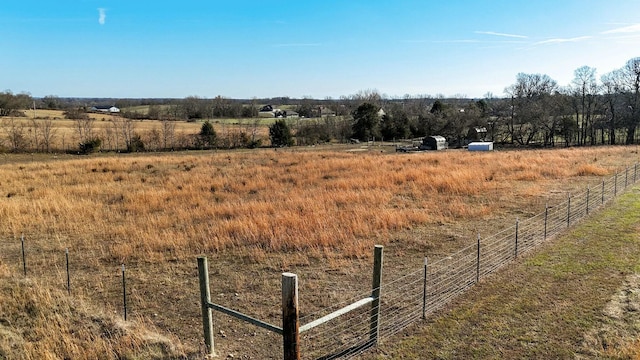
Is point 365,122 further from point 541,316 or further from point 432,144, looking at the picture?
point 541,316

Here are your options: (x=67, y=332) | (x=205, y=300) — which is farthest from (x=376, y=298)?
(x=67, y=332)

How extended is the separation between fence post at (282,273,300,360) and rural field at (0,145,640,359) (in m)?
1.58

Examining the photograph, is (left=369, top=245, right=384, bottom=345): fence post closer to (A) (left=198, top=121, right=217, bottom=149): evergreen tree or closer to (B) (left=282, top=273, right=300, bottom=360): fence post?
(B) (left=282, top=273, right=300, bottom=360): fence post

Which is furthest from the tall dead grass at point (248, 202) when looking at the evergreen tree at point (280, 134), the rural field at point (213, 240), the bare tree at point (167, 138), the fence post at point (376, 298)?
the evergreen tree at point (280, 134)

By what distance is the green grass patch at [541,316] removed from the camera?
19.2 ft

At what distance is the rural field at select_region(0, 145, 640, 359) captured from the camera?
6676 millimetres

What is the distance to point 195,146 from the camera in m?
51.2

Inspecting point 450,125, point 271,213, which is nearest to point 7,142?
point 271,213

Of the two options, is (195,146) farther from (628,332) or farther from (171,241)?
(628,332)

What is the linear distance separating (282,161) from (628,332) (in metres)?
28.5

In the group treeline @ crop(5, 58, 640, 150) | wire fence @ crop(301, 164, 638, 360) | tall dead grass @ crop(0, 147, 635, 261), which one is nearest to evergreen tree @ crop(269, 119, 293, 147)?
treeline @ crop(5, 58, 640, 150)

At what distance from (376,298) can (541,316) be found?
9.67 ft

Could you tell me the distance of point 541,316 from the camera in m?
6.81

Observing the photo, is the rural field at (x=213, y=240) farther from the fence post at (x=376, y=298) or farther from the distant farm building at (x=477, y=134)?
the distant farm building at (x=477, y=134)
